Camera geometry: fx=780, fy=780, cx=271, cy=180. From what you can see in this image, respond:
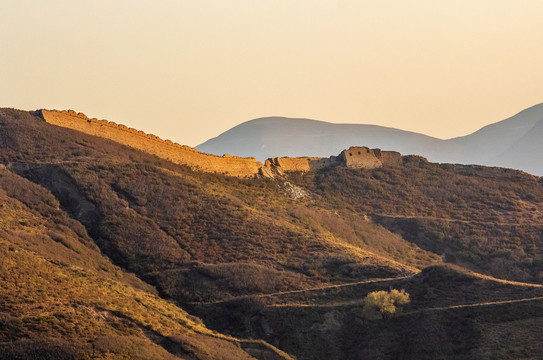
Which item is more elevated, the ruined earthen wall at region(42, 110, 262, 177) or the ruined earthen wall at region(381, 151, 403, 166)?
the ruined earthen wall at region(381, 151, 403, 166)

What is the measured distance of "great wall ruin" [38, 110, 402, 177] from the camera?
186 ft

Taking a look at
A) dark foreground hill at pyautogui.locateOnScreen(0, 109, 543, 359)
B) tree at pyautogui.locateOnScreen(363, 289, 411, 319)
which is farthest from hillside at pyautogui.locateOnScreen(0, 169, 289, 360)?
tree at pyautogui.locateOnScreen(363, 289, 411, 319)

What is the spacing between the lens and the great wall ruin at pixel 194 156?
56781mm

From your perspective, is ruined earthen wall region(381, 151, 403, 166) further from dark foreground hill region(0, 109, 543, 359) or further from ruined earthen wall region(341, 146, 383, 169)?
dark foreground hill region(0, 109, 543, 359)

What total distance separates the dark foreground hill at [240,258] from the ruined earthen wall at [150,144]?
138 centimetres

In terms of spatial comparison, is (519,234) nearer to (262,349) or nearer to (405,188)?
(405,188)

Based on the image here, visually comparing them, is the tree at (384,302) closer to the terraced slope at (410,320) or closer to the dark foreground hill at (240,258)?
the terraced slope at (410,320)

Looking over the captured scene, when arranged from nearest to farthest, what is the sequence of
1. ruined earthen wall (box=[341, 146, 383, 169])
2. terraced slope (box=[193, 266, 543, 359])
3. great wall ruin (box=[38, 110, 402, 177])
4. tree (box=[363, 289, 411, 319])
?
terraced slope (box=[193, 266, 543, 359]), tree (box=[363, 289, 411, 319]), great wall ruin (box=[38, 110, 402, 177]), ruined earthen wall (box=[341, 146, 383, 169])

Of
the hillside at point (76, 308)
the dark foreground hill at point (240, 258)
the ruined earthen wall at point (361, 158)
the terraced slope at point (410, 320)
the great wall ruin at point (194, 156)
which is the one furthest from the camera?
the ruined earthen wall at point (361, 158)

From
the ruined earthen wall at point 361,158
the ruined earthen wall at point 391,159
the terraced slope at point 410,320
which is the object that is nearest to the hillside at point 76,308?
the terraced slope at point 410,320

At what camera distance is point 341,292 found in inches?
1553

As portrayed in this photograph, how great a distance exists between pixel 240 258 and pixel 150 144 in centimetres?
1865

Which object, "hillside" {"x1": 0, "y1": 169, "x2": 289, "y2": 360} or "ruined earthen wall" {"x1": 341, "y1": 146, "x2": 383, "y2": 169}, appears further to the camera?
"ruined earthen wall" {"x1": 341, "y1": 146, "x2": 383, "y2": 169}

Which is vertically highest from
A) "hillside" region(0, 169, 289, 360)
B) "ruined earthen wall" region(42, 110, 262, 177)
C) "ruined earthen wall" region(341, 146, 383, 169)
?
"ruined earthen wall" region(341, 146, 383, 169)
